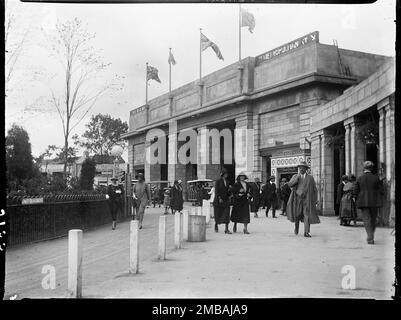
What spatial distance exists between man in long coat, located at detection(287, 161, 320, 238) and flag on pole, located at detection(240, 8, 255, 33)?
482cm

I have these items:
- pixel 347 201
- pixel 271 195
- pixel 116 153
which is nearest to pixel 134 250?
pixel 116 153

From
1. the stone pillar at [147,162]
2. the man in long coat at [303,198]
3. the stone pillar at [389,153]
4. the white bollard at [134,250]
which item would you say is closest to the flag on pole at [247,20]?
the stone pillar at [389,153]

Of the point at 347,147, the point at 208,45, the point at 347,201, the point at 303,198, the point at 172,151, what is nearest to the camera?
the point at 208,45

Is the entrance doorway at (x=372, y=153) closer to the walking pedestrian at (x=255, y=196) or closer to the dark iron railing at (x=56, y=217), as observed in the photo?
the dark iron railing at (x=56, y=217)

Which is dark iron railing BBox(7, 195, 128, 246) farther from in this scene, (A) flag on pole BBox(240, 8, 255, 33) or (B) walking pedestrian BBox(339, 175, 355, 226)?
(B) walking pedestrian BBox(339, 175, 355, 226)

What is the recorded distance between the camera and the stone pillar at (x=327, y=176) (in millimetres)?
8137

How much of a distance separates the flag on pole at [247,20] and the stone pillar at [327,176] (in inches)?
185

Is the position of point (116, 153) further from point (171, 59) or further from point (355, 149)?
point (355, 149)

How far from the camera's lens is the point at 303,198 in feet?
26.4

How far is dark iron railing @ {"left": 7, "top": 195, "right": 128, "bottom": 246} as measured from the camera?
4.19 m

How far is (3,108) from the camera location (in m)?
2.90

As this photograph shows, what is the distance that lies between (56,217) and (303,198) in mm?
4675
